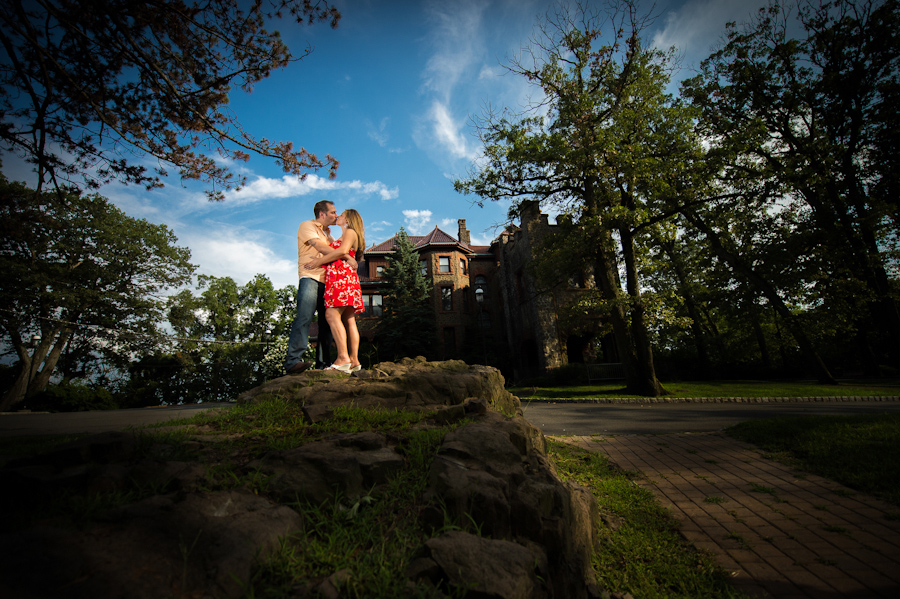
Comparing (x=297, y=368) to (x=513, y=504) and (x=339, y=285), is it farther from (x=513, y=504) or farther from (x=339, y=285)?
(x=513, y=504)

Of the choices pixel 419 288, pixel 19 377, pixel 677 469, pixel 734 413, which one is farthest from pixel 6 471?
pixel 19 377

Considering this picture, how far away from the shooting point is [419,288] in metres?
29.0

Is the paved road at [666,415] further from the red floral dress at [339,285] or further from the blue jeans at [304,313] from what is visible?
the blue jeans at [304,313]

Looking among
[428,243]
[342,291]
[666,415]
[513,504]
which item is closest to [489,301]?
[428,243]

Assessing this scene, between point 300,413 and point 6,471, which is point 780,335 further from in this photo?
point 6,471

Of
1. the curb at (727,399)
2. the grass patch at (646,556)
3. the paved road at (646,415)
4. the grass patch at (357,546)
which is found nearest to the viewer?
the grass patch at (357,546)

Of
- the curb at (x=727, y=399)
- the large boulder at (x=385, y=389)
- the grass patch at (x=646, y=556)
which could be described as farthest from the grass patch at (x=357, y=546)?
the curb at (x=727, y=399)

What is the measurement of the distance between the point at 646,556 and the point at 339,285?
415 cm

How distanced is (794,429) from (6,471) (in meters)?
8.57

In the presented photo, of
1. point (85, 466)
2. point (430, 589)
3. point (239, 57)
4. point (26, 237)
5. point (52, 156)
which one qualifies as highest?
point (239, 57)

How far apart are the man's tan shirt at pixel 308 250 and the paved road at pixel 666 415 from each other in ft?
14.1

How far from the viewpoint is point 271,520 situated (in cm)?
187

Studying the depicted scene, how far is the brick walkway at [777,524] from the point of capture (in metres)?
2.59

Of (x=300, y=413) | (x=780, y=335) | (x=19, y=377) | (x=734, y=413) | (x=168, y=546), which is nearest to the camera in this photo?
(x=168, y=546)
